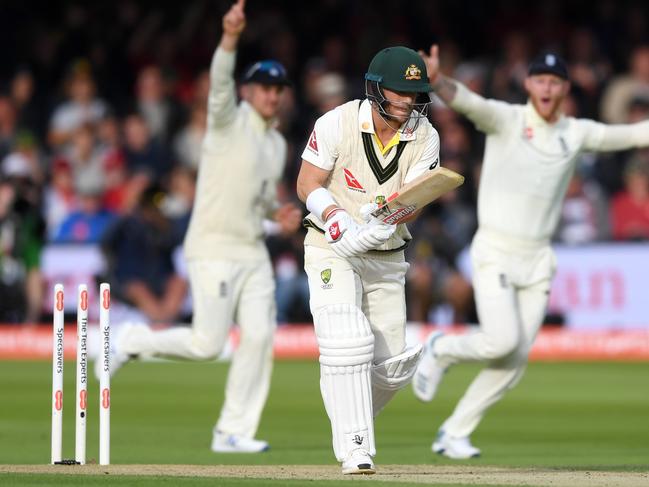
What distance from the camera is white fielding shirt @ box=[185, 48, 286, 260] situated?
9.23 meters

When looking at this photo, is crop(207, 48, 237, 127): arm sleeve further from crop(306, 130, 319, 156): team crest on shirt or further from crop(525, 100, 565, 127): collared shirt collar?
crop(306, 130, 319, 156): team crest on shirt

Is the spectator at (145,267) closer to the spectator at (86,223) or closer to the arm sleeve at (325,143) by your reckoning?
the spectator at (86,223)

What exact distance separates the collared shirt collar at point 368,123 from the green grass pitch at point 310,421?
156cm

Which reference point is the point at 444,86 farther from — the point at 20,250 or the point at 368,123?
the point at 20,250

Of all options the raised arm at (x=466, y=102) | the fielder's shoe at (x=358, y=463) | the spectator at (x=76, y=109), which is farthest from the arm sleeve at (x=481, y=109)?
the spectator at (x=76, y=109)

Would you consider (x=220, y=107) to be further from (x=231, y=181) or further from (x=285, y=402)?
(x=285, y=402)

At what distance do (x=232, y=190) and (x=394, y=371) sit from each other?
2.72m

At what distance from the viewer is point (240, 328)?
919 centimetres

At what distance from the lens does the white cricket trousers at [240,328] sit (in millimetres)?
9023

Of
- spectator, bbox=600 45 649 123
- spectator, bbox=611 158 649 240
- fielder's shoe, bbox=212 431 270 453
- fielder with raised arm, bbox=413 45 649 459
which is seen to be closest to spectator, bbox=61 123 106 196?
spectator, bbox=600 45 649 123

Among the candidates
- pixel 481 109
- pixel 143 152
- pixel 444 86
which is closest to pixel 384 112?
pixel 444 86

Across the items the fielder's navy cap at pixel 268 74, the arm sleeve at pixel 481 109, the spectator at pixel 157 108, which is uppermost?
the spectator at pixel 157 108

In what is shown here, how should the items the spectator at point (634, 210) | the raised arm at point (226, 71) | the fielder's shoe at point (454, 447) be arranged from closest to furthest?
the fielder's shoe at point (454, 447) < the raised arm at point (226, 71) < the spectator at point (634, 210)

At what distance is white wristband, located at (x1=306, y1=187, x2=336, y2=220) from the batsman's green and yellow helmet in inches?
Result: 20.8
